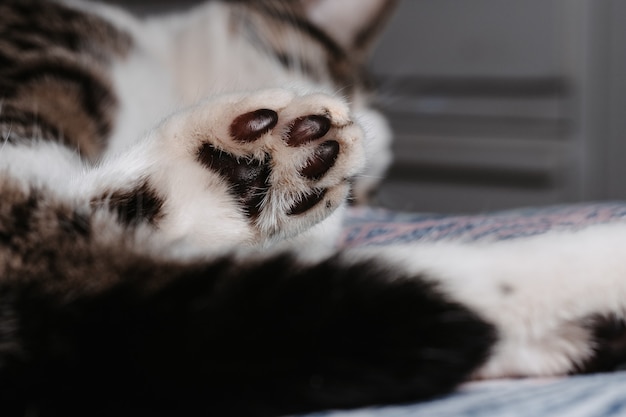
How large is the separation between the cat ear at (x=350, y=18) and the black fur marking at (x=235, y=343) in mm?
948

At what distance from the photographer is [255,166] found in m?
0.59

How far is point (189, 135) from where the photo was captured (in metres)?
0.61

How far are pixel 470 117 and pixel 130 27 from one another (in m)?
1.50

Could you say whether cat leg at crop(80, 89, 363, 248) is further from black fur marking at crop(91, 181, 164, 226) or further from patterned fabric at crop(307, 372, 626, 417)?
patterned fabric at crop(307, 372, 626, 417)

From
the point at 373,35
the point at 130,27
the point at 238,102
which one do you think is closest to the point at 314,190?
the point at 238,102

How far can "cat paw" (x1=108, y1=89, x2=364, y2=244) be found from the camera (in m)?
0.59

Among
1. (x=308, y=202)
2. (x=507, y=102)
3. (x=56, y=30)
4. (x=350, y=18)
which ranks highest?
(x=507, y=102)

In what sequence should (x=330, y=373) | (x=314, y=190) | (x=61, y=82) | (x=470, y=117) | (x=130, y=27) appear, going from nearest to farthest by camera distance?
(x=330, y=373) < (x=314, y=190) < (x=61, y=82) < (x=130, y=27) < (x=470, y=117)

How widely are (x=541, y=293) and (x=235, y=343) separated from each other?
214mm

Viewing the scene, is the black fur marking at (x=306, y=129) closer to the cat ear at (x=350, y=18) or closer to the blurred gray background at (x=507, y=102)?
the cat ear at (x=350, y=18)

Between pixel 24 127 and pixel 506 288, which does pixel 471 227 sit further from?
pixel 24 127

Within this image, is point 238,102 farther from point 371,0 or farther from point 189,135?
point 371,0

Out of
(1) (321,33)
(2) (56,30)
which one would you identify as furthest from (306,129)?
(1) (321,33)

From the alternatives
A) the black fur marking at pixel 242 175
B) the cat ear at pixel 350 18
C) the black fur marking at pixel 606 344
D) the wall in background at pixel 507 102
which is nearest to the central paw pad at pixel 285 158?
the black fur marking at pixel 242 175
